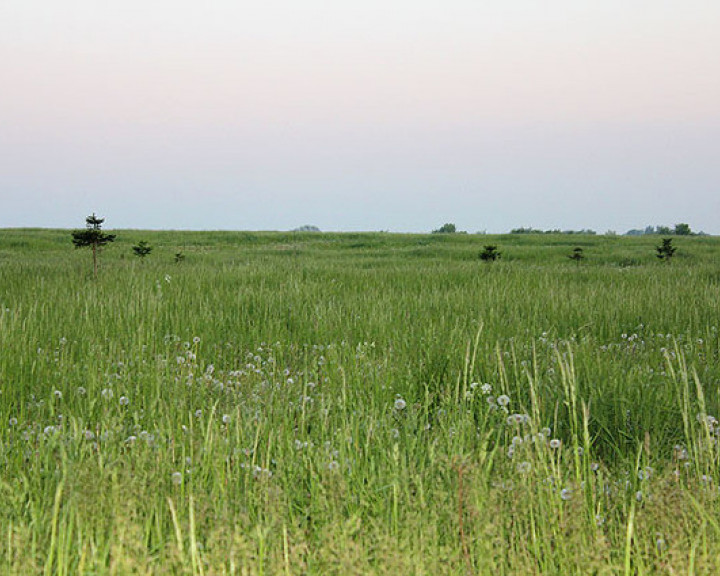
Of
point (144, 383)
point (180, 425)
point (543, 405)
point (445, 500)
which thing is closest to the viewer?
point (445, 500)

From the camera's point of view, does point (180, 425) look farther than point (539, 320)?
No

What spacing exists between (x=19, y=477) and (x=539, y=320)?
586 cm

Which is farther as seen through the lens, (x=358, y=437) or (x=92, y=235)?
(x=92, y=235)

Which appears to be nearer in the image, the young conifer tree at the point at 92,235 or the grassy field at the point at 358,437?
the grassy field at the point at 358,437

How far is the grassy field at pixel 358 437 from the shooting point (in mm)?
2314

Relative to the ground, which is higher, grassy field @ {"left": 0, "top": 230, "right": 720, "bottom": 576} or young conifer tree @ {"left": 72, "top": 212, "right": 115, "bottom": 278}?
young conifer tree @ {"left": 72, "top": 212, "right": 115, "bottom": 278}

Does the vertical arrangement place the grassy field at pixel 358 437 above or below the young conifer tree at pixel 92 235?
below

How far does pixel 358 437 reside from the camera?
3426 millimetres

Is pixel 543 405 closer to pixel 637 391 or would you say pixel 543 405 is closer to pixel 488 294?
pixel 637 391

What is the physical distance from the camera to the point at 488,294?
8992 millimetres

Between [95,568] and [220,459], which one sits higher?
[220,459]

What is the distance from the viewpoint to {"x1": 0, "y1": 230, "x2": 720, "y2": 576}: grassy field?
231 centimetres

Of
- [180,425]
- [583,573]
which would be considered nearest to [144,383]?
[180,425]

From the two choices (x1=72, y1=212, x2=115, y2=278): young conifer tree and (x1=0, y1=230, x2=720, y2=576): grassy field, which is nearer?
(x1=0, y1=230, x2=720, y2=576): grassy field
